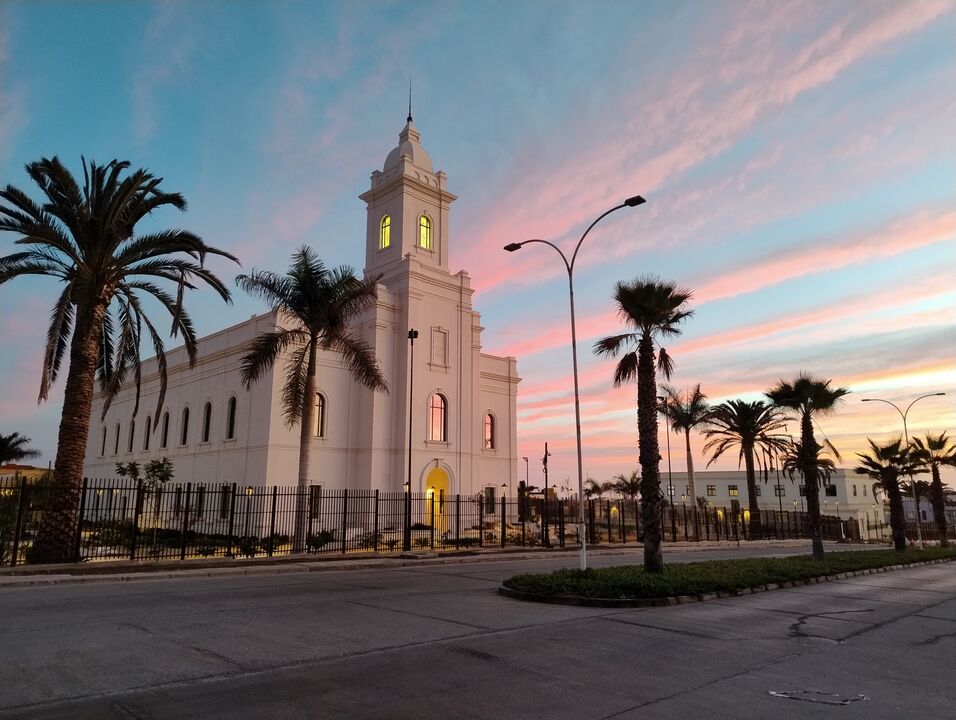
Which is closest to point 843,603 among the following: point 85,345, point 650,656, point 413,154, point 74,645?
point 650,656

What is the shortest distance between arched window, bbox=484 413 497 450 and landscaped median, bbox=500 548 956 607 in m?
27.2

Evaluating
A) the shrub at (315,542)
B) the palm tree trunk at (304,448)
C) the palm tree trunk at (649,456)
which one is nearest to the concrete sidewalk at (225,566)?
the palm tree trunk at (304,448)

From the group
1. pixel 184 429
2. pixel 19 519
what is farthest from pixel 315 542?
pixel 184 429

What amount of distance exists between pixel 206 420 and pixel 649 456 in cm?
3298

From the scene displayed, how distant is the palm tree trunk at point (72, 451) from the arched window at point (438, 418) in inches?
901

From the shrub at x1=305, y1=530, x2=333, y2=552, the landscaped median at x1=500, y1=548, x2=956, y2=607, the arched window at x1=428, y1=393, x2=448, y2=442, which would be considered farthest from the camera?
the arched window at x1=428, y1=393, x2=448, y2=442

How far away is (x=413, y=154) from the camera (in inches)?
1754

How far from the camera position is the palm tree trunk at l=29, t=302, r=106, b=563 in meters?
17.2

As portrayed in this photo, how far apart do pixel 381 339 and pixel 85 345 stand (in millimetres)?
21568

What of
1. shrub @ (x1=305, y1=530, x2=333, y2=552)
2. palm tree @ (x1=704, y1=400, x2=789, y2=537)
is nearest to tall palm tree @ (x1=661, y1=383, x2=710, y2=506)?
palm tree @ (x1=704, y1=400, x2=789, y2=537)

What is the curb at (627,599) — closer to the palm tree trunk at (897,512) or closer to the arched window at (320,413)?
the palm tree trunk at (897,512)

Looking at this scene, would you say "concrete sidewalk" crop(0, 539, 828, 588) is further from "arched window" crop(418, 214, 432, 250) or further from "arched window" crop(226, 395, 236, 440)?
"arched window" crop(418, 214, 432, 250)

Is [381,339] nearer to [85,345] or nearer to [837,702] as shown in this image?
[85,345]

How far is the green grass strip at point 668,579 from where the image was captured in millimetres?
12578
